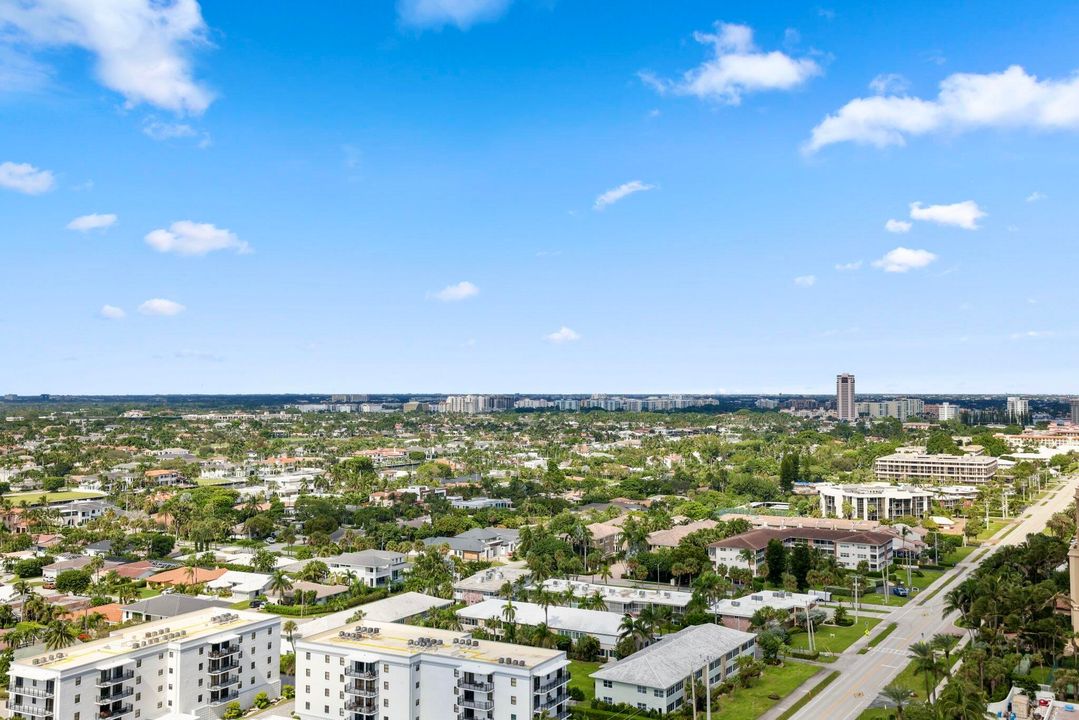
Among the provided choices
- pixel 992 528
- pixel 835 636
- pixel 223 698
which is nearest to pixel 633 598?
pixel 835 636

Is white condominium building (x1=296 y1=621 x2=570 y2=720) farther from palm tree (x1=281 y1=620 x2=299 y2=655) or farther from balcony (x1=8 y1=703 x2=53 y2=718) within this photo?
palm tree (x1=281 y1=620 x2=299 y2=655)

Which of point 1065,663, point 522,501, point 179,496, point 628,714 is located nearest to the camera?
point 628,714

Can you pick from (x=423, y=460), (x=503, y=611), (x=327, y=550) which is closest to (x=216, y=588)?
(x=327, y=550)

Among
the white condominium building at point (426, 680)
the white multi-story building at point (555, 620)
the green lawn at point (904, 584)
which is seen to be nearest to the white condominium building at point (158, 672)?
the white condominium building at point (426, 680)

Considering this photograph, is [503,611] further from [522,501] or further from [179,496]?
[179,496]

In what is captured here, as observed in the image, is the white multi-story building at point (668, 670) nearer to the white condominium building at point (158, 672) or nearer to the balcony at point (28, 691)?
the white condominium building at point (158, 672)

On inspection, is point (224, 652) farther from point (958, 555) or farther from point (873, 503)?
point (873, 503)
